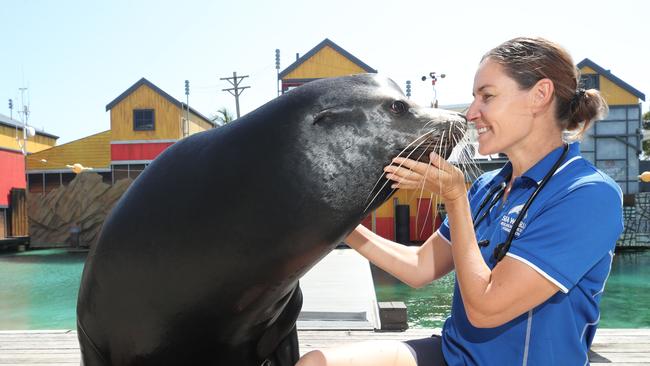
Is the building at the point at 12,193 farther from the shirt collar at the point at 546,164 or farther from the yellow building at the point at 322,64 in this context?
the shirt collar at the point at 546,164

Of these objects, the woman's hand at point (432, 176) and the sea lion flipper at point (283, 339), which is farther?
the sea lion flipper at point (283, 339)

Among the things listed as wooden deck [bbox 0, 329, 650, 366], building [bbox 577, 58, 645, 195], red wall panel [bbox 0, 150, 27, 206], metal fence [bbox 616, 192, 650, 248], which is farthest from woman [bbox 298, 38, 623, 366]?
red wall panel [bbox 0, 150, 27, 206]

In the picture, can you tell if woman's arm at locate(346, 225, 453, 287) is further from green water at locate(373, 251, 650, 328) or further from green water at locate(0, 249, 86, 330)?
green water at locate(0, 249, 86, 330)

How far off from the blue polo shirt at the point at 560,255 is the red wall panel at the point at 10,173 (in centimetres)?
2239

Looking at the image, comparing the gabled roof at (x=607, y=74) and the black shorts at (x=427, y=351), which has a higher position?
the gabled roof at (x=607, y=74)

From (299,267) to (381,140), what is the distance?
0.38m

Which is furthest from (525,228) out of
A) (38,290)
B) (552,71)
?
(38,290)

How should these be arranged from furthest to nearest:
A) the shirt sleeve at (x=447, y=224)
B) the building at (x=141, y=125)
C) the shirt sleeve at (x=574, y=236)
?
1. the building at (x=141, y=125)
2. the shirt sleeve at (x=447, y=224)
3. the shirt sleeve at (x=574, y=236)

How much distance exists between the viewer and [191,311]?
51.5 inches

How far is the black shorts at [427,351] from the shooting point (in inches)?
65.3

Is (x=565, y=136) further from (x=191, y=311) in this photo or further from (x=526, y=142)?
(x=191, y=311)

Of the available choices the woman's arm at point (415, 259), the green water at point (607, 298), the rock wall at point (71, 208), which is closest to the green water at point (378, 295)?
the green water at point (607, 298)

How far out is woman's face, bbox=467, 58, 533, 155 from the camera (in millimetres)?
1444

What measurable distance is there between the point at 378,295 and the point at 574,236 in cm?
1061
